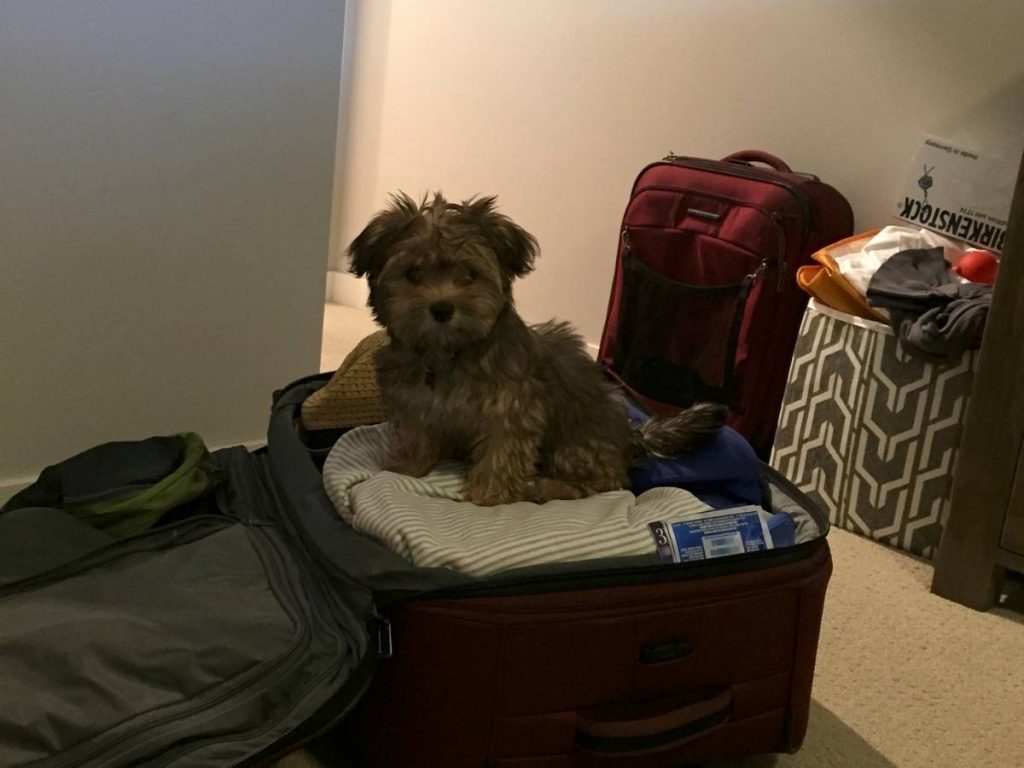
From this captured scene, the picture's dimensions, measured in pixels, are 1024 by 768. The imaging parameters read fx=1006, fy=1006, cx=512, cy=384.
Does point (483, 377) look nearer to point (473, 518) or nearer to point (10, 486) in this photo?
point (473, 518)

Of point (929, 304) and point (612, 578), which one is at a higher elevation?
point (929, 304)

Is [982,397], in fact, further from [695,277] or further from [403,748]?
[403,748]

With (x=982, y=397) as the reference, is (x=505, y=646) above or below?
below

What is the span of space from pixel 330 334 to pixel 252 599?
83.2 inches

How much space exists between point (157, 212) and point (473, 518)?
3.05 feet

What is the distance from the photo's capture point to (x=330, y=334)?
3240 millimetres

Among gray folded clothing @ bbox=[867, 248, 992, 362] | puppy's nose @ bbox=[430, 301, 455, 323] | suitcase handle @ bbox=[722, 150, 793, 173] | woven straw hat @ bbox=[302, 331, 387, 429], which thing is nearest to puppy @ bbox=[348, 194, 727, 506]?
puppy's nose @ bbox=[430, 301, 455, 323]

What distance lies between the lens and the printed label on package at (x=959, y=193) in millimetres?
2252

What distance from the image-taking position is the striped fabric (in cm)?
121

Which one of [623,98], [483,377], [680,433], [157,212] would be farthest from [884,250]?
[157,212]

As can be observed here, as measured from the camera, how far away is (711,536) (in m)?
1.29

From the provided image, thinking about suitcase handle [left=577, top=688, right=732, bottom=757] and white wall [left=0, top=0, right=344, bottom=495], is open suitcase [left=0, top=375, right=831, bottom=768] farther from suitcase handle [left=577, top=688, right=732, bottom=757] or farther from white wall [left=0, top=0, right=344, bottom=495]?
white wall [left=0, top=0, right=344, bottom=495]

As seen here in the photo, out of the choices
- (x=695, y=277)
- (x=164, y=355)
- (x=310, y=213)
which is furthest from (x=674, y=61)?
(x=164, y=355)

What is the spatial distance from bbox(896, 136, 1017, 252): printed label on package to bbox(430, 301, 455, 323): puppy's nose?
1.44 m
